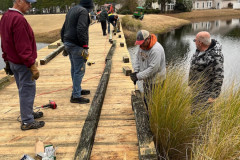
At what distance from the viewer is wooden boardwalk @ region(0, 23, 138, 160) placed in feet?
9.29

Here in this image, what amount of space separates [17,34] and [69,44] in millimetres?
1210

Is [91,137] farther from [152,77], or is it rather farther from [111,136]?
[152,77]

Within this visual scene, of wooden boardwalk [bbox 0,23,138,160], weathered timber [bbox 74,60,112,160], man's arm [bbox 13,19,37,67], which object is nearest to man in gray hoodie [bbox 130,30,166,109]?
wooden boardwalk [bbox 0,23,138,160]

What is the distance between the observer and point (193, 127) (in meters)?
2.78

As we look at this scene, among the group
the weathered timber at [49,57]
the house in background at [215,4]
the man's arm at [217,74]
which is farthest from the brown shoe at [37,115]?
the house in background at [215,4]

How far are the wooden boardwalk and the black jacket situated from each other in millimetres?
1189

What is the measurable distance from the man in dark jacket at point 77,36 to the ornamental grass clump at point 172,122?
167 cm

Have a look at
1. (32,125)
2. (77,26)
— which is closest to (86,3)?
(77,26)

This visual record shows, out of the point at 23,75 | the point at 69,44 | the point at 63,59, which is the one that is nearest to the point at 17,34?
the point at 23,75

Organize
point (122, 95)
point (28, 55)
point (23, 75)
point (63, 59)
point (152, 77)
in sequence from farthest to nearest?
point (63, 59) → point (122, 95) → point (152, 77) → point (23, 75) → point (28, 55)

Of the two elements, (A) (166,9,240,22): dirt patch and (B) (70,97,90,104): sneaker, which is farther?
(A) (166,9,240,22): dirt patch

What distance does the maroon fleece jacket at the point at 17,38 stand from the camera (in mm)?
2775

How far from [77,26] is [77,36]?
174 mm

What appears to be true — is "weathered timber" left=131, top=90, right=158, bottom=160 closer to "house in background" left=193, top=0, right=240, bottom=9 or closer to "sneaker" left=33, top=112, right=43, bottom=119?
"sneaker" left=33, top=112, right=43, bottom=119
